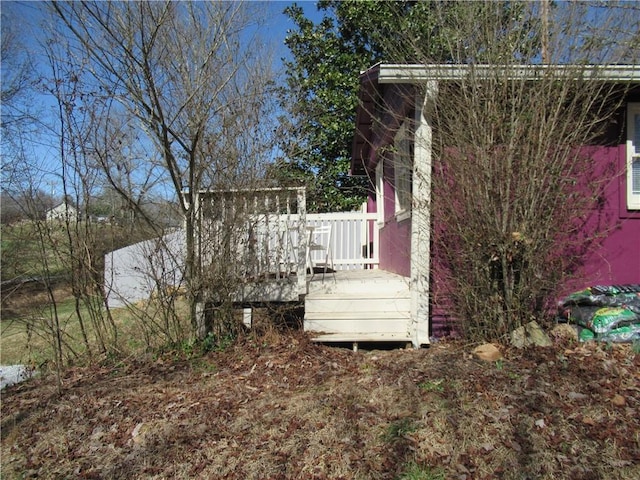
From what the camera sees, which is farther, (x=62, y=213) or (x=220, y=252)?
(x=220, y=252)

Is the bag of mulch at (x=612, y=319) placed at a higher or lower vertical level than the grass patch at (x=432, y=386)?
higher

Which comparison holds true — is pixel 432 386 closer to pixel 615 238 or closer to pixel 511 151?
pixel 511 151

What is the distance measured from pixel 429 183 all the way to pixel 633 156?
2817mm

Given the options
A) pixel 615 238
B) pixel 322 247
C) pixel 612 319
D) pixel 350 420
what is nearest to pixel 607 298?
pixel 612 319

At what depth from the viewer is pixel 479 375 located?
417 centimetres

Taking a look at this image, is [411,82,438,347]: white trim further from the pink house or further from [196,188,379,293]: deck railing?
[196,188,379,293]: deck railing

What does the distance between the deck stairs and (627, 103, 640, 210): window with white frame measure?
10.0 ft

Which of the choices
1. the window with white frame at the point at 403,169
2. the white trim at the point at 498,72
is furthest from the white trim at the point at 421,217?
the window with white frame at the point at 403,169

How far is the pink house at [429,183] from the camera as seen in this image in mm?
5246

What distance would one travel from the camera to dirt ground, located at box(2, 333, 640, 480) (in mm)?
3178

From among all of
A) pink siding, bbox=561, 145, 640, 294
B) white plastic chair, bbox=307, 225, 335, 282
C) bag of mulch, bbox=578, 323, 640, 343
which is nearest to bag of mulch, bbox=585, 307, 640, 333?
bag of mulch, bbox=578, 323, 640, 343

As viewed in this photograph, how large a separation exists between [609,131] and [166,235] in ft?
18.4

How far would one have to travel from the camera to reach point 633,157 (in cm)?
591

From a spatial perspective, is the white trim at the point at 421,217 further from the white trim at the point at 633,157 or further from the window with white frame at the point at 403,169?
the white trim at the point at 633,157
